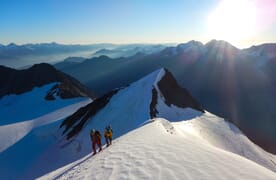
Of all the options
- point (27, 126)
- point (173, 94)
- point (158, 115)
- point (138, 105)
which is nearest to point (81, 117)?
point (138, 105)

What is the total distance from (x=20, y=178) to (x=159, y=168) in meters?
25.9

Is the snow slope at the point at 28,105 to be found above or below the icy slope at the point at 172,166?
below

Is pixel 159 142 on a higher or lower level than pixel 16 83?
higher

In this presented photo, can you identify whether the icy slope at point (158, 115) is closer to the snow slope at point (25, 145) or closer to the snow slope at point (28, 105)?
the snow slope at point (25, 145)

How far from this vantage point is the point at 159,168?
9242 mm

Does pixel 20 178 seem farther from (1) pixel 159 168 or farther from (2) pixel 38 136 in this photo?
(1) pixel 159 168

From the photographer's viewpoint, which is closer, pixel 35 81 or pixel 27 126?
pixel 27 126

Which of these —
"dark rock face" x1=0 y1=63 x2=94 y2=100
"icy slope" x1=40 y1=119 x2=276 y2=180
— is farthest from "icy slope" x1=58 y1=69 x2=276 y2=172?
"dark rock face" x1=0 y1=63 x2=94 y2=100

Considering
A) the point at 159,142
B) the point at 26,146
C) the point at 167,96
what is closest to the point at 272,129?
the point at 167,96

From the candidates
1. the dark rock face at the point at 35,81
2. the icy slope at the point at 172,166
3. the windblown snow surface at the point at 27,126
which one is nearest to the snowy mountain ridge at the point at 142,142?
the icy slope at the point at 172,166

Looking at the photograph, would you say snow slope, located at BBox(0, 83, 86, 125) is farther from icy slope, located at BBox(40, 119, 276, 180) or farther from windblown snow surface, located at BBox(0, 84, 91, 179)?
icy slope, located at BBox(40, 119, 276, 180)

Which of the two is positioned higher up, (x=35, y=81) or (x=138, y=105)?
(x=138, y=105)

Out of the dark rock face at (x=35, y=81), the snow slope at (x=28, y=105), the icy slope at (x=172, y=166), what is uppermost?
the icy slope at (x=172, y=166)

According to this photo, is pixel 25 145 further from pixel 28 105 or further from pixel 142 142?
pixel 28 105
